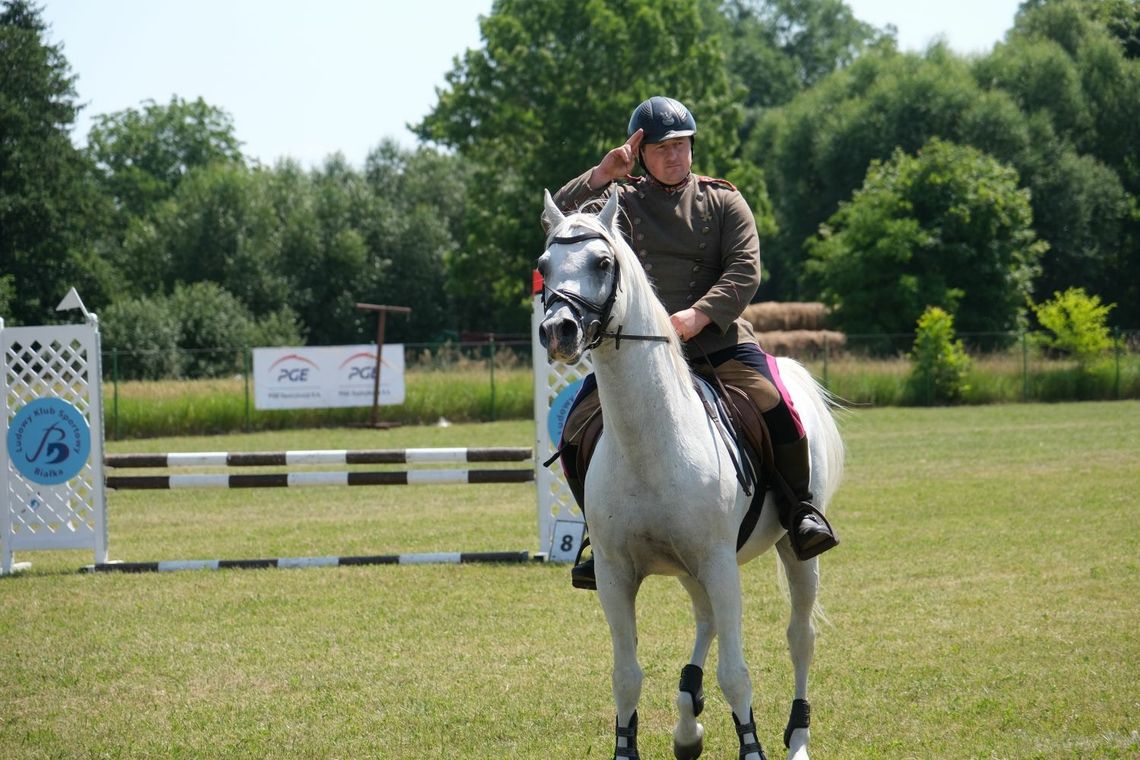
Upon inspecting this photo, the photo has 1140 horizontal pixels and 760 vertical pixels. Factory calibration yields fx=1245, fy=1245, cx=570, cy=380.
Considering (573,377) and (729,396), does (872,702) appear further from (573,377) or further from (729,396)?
(573,377)

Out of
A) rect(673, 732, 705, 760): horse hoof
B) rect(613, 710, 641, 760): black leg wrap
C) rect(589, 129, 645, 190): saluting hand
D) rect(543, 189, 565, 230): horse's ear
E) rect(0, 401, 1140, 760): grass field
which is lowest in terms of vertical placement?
rect(0, 401, 1140, 760): grass field

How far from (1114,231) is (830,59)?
107 feet

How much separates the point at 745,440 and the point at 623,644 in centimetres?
106

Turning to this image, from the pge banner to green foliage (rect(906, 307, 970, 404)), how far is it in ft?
47.8

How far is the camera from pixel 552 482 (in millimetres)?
11625

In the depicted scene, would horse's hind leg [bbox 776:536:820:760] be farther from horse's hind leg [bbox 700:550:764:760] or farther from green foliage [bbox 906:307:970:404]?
green foliage [bbox 906:307:970:404]

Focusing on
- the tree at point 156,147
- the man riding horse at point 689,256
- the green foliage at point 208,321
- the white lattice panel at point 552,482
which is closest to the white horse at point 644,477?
the man riding horse at point 689,256

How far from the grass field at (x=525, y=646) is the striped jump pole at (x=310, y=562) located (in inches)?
7.9

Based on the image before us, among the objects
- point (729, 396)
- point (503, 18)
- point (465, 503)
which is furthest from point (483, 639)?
point (503, 18)

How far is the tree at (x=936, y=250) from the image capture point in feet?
148

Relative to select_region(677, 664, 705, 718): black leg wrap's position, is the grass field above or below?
below

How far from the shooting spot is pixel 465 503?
56.2 feet

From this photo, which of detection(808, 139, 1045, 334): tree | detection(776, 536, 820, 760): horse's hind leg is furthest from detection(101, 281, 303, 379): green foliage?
detection(776, 536, 820, 760): horse's hind leg

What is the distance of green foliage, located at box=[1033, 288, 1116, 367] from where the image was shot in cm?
3600
